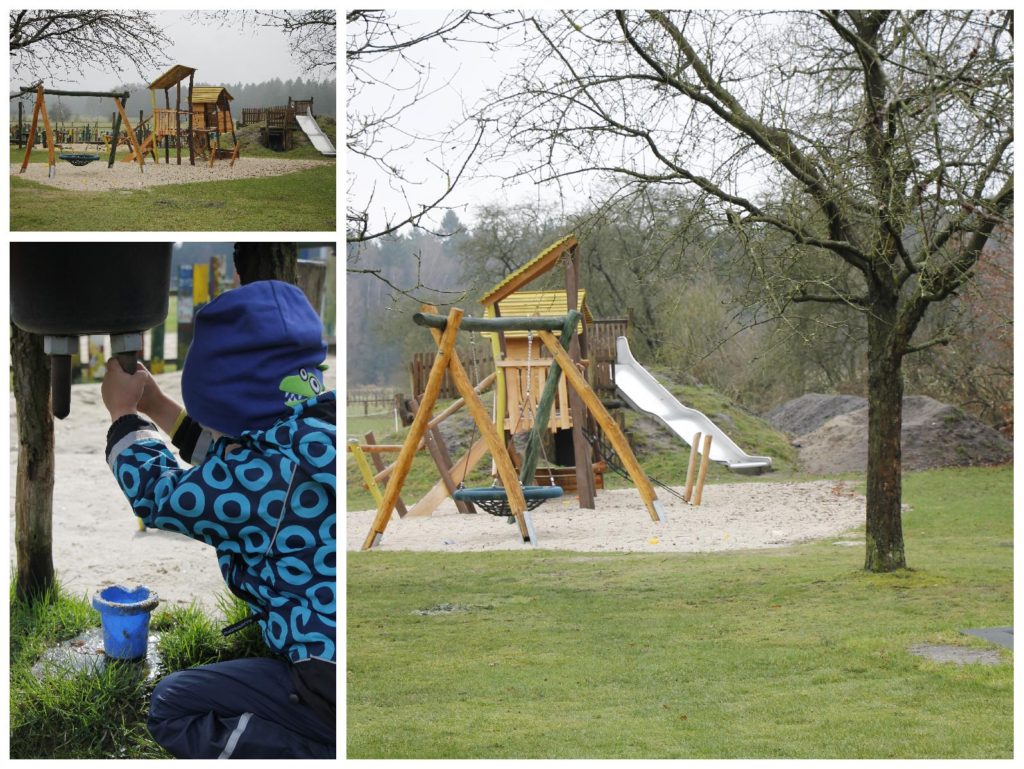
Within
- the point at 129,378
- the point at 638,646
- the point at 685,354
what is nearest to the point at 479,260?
the point at 685,354

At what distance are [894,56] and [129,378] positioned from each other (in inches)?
221

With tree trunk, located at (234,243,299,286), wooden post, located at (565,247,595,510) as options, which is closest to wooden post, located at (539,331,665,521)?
wooden post, located at (565,247,595,510)

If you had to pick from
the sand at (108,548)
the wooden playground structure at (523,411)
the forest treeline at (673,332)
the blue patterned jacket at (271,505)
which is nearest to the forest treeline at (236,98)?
the blue patterned jacket at (271,505)

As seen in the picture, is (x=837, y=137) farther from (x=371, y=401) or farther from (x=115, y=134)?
(x=371, y=401)

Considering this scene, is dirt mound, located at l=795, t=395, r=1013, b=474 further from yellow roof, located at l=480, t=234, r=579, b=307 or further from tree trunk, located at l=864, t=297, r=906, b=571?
tree trunk, located at l=864, t=297, r=906, b=571

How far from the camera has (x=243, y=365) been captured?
179 cm

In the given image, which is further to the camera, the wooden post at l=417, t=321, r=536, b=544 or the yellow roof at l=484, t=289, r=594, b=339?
the yellow roof at l=484, t=289, r=594, b=339

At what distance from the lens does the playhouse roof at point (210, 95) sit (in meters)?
2.13

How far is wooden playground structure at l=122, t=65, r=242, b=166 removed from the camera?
2131 mm

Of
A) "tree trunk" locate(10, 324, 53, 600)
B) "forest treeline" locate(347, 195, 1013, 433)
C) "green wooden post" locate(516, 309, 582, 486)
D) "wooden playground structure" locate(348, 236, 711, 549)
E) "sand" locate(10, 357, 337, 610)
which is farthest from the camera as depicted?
"forest treeline" locate(347, 195, 1013, 433)

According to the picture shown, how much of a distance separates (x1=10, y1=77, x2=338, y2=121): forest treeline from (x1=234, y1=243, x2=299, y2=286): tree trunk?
1.29 feet

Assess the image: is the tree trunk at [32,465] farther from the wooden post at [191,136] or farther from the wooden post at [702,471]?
the wooden post at [702,471]

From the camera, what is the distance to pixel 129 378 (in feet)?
6.01

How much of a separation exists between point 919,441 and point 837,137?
22.0ft
